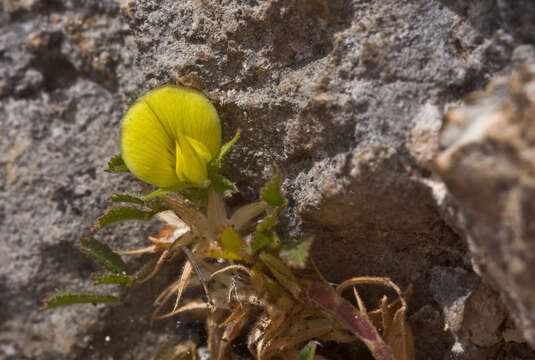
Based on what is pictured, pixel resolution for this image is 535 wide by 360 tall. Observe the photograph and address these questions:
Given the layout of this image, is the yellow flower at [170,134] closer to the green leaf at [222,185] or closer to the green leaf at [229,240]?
the green leaf at [222,185]

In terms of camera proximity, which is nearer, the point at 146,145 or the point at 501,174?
the point at 501,174

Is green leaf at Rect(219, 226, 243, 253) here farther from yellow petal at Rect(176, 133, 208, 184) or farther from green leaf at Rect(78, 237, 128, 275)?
green leaf at Rect(78, 237, 128, 275)

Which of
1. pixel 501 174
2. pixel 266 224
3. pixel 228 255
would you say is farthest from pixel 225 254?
pixel 501 174

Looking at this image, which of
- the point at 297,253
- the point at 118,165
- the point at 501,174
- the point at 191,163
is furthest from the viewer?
the point at 118,165

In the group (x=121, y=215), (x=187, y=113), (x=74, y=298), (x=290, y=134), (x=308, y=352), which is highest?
(x=187, y=113)

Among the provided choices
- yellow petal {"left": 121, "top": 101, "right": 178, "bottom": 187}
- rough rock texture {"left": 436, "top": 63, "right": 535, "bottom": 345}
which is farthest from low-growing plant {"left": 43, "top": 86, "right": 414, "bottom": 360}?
rough rock texture {"left": 436, "top": 63, "right": 535, "bottom": 345}

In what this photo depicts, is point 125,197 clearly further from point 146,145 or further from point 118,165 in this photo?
point 146,145

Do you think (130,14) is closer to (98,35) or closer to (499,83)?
(98,35)
